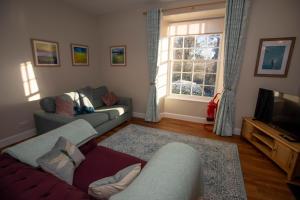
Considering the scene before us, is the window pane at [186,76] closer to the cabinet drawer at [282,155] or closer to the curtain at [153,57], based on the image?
the curtain at [153,57]

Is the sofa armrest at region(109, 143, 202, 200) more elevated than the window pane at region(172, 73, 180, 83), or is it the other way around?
the window pane at region(172, 73, 180, 83)

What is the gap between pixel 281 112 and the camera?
2.33 m

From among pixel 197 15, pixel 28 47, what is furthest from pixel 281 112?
pixel 28 47

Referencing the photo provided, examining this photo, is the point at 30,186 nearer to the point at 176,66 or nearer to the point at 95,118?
the point at 95,118

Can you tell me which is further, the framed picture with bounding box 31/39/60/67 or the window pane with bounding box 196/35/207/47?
the window pane with bounding box 196/35/207/47

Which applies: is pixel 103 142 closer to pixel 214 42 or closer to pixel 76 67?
pixel 76 67

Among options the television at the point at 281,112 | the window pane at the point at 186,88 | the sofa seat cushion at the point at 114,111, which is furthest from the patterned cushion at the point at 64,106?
the television at the point at 281,112

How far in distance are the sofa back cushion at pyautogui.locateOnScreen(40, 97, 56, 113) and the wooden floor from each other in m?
1.01

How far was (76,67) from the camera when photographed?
3.82 meters

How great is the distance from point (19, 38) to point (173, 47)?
3144 mm

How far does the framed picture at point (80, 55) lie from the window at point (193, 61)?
2197 millimetres

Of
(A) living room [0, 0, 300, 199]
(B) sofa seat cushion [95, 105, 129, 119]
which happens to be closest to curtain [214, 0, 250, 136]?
(A) living room [0, 0, 300, 199]

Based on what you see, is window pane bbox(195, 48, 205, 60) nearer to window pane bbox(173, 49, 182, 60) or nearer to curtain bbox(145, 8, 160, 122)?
window pane bbox(173, 49, 182, 60)

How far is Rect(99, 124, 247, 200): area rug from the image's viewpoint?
1.77 meters
